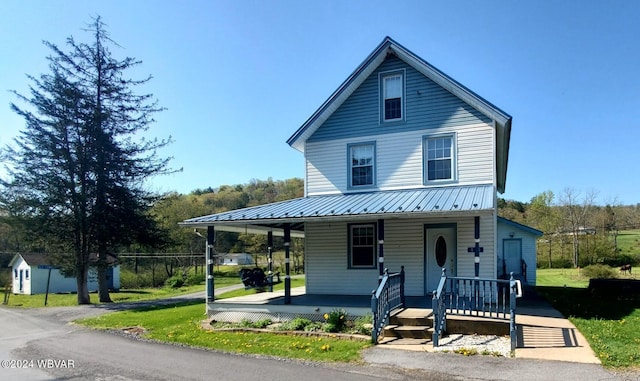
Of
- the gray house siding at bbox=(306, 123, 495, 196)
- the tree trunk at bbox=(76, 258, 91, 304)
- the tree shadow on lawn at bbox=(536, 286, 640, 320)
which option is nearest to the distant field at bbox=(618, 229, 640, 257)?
the tree shadow on lawn at bbox=(536, 286, 640, 320)

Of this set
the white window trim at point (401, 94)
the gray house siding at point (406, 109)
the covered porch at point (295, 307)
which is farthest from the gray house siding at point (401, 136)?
the covered porch at point (295, 307)

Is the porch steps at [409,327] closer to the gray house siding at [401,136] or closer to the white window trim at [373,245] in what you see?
the white window trim at [373,245]

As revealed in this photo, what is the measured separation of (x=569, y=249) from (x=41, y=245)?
38.9 m

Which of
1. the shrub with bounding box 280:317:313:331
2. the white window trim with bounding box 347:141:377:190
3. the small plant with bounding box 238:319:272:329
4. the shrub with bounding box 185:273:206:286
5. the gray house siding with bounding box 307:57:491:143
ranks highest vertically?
the gray house siding with bounding box 307:57:491:143

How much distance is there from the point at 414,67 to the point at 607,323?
356 inches

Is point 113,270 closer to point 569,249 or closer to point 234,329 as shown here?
point 234,329

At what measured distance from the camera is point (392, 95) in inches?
579

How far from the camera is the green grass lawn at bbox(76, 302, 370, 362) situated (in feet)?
28.3

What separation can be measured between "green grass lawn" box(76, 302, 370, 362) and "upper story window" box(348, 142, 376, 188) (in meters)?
6.23

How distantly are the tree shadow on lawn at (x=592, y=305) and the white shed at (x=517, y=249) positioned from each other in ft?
24.4

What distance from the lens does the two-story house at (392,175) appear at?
43.2 ft

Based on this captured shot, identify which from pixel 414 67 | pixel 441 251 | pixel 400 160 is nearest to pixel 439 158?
pixel 400 160

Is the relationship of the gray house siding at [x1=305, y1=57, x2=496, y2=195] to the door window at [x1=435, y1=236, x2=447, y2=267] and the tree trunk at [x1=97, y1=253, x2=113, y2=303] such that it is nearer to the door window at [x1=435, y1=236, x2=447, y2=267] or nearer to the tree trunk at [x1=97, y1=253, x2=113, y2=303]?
the door window at [x1=435, y1=236, x2=447, y2=267]

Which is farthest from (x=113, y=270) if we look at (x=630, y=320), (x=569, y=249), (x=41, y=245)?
(x=569, y=249)
